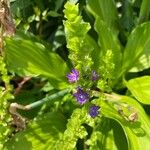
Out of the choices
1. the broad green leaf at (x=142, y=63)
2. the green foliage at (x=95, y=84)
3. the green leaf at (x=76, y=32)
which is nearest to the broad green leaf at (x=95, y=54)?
the green foliage at (x=95, y=84)

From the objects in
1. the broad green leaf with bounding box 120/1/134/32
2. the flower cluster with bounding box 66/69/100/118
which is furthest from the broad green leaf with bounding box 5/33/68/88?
the broad green leaf with bounding box 120/1/134/32

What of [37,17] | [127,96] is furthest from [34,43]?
[127,96]

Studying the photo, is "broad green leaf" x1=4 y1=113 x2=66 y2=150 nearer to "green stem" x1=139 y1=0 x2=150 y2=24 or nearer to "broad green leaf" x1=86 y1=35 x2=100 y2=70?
"broad green leaf" x1=86 y1=35 x2=100 y2=70

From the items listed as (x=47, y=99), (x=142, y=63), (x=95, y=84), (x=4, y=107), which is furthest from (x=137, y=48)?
(x=4, y=107)

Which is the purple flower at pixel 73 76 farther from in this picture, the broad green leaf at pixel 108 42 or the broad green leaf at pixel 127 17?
the broad green leaf at pixel 127 17

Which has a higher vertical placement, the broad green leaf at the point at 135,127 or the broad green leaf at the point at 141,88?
the broad green leaf at the point at 141,88

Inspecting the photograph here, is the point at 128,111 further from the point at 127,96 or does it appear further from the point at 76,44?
the point at 76,44
